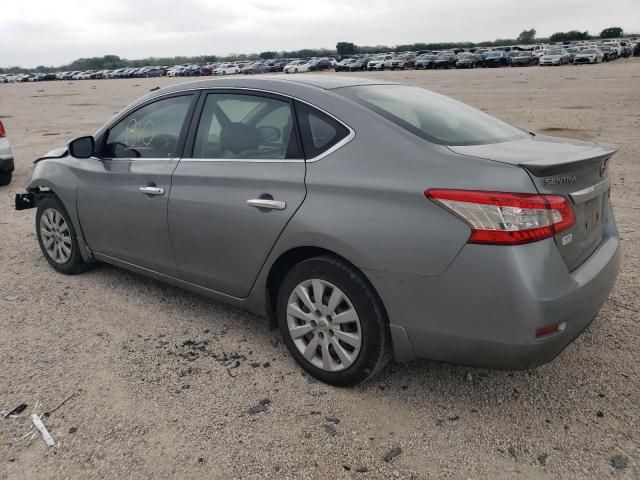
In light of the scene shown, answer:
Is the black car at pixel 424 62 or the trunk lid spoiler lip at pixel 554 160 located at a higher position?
the trunk lid spoiler lip at pixel 554 160

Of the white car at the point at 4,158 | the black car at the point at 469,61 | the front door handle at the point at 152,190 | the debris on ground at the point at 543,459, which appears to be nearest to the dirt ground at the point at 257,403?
the debris on ground at the point at 543,459

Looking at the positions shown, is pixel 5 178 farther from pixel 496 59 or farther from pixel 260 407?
pixel 496 59

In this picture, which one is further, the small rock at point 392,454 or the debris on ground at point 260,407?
the debris on ground at point 260,407

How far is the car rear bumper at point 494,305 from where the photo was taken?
2.44m

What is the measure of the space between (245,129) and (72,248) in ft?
7.41

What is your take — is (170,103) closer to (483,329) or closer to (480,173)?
(480,173)

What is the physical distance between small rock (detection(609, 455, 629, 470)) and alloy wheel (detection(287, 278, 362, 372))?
1262 mm

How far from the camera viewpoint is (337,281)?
2.93m

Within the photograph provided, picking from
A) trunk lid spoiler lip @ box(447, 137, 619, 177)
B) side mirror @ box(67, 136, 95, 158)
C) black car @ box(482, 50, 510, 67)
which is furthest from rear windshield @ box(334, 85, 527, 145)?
black car @ box(482, 50, 510, 67)

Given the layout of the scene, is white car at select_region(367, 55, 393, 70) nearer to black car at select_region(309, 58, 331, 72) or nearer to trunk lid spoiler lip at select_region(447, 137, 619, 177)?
black car at select_region(309, 58, 331, 72)

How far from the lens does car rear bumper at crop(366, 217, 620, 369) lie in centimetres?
244

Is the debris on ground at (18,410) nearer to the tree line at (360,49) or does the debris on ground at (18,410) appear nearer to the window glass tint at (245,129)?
the window glass tint at (245,129)

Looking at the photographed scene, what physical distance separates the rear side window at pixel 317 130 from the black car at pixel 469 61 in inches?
2045

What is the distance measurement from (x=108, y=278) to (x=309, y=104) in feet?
8.96
